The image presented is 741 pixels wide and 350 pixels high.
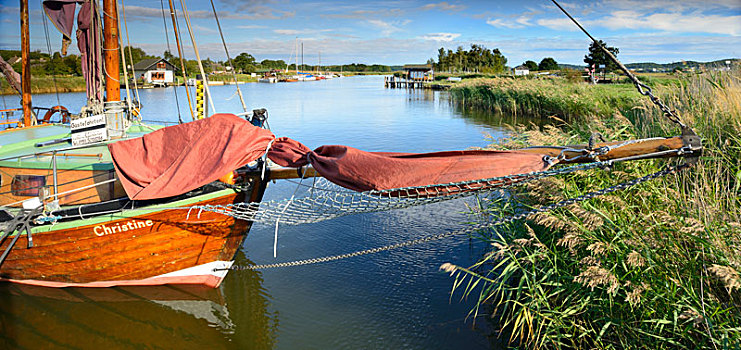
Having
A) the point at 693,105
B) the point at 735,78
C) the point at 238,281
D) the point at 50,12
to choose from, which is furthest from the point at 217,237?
the point at 735,78

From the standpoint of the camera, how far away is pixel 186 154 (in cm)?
508

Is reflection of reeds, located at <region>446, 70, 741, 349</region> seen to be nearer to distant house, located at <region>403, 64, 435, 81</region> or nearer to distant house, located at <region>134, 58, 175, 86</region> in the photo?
distant house, located at <region>403, 64, 435, 81</region>

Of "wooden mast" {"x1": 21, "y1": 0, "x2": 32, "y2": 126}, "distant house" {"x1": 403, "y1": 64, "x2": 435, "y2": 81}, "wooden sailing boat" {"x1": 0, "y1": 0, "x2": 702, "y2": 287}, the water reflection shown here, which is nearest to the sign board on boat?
"wooden sailing boat" {"x1": 0, "y1": 0, "x2": 702, "y2": 287}

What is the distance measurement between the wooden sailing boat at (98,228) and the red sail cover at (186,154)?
374 mm

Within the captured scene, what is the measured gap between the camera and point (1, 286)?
6.18 metres

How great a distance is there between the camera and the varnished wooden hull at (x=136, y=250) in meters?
5.44

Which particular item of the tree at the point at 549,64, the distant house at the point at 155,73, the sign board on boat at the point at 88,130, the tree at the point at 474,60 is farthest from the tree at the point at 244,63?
the sign board on boat at the point at 88,130

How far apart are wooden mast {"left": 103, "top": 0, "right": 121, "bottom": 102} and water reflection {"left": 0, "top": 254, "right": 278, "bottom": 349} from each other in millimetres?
2781

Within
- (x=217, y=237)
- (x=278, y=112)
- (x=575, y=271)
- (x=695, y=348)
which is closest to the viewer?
(x=695, y=348)

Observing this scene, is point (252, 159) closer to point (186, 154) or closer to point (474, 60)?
point (186, 154)

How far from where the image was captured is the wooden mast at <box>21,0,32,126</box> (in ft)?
33.4

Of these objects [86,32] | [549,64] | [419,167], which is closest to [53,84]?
[86,32]

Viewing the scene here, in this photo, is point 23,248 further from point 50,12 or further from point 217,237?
point 50,12

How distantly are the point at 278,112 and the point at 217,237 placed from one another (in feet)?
79.6
